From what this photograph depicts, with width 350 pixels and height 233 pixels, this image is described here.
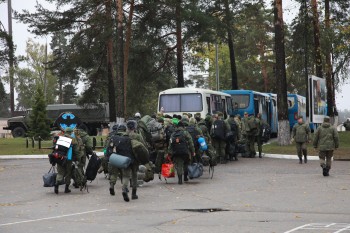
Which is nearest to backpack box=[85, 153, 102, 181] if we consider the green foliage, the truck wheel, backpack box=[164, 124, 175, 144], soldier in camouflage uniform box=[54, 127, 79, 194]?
soldier in camouflage uniform box=[54, 127, 79, 194]

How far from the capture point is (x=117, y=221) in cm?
1220

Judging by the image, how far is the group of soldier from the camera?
1593 centimetres

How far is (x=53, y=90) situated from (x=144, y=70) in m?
59.3

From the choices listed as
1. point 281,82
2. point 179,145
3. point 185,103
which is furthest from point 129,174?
point 281,82

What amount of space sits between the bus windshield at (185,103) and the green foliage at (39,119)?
13589mm

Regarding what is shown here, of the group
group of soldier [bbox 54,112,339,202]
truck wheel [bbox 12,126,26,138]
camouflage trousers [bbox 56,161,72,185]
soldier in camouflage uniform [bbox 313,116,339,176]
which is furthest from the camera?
truck wheel [bbox 12,126,26,138]

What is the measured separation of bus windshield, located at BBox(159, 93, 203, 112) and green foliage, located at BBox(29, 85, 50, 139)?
1359cm

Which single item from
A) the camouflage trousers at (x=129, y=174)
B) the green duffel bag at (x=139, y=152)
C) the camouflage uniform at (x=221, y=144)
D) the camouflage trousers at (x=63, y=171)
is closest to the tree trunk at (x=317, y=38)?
the camouflage uniform at (x=221, y=144)

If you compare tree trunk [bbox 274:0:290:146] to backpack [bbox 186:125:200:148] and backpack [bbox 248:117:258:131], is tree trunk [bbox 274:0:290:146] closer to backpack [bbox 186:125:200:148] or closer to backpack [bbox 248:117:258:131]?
backpack [bbox 248:117:258:131]

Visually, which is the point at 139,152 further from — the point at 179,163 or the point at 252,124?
the point at 252,124

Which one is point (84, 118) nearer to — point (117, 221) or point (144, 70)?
point (144, 70)

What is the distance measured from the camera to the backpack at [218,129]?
2422 cm

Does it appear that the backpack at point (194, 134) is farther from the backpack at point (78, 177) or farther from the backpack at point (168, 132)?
the backpack at point (78, 177)

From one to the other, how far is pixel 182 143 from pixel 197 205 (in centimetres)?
434
